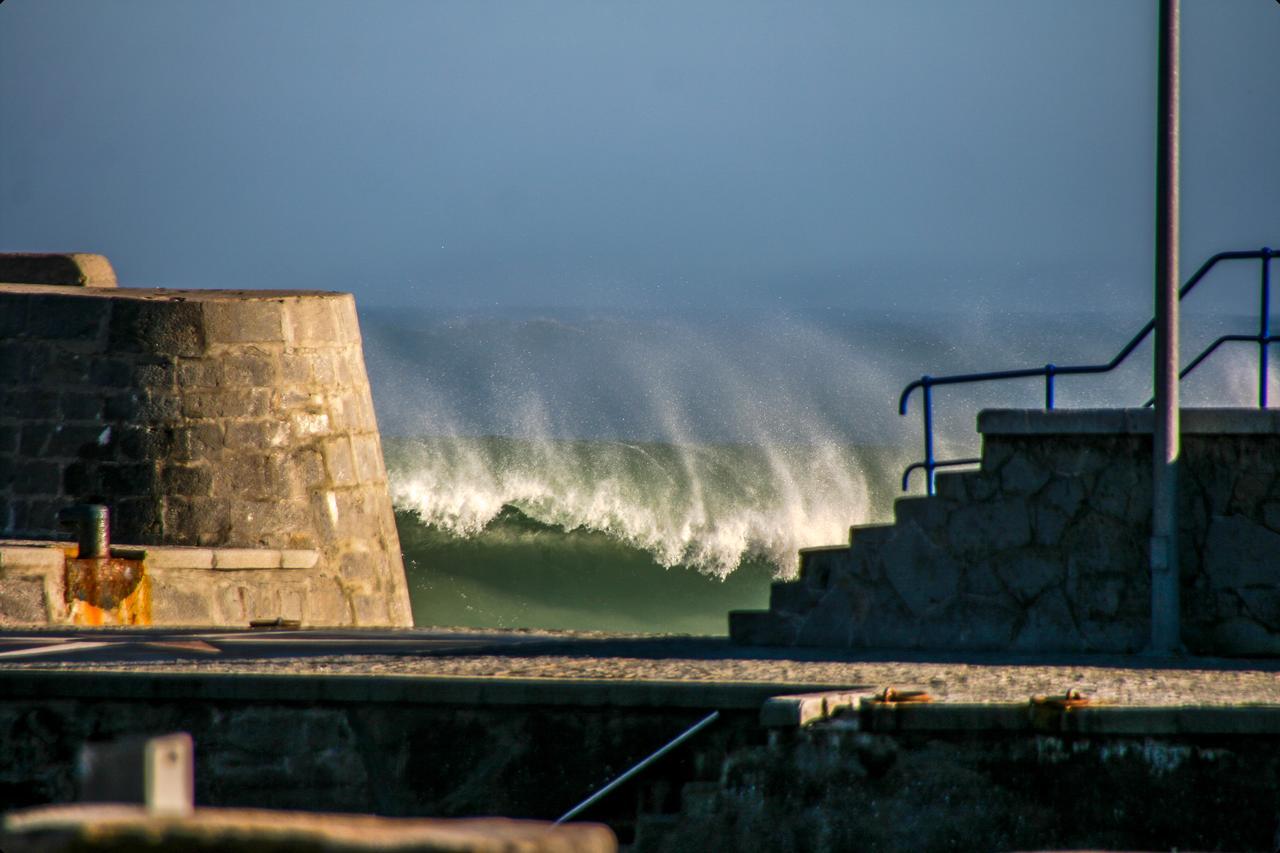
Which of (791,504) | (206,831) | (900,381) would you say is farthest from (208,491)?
(900,381)

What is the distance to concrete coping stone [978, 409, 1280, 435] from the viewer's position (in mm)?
9836

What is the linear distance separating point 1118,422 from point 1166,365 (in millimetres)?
380

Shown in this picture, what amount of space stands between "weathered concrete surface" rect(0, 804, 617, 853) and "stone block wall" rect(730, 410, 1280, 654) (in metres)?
7.26

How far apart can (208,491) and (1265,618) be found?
8.19 meters

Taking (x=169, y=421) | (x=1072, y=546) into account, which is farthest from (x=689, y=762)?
(x=169, y=421)

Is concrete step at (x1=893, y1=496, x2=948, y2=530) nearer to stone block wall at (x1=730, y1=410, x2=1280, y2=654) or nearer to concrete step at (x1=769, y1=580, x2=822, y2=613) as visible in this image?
stone block wall at (x1=730, y1=410, x2=1280, y2=654)

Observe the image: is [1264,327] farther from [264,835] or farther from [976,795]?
[264,835]

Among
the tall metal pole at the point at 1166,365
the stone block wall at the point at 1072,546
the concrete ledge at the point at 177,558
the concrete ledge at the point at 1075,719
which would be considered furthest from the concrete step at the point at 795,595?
the concrete ledge at the point at 177,558

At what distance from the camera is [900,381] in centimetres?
5369

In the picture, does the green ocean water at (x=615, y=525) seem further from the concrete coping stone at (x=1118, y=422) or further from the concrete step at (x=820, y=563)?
the concrete coping stone at (x=1118, y=422)

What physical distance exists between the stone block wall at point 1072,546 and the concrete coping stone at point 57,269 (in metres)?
9.08

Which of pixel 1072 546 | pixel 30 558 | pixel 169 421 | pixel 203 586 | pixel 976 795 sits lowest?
pixel 976 795

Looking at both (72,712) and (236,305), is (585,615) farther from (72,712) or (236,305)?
(72,712)

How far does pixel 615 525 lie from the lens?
101ft
